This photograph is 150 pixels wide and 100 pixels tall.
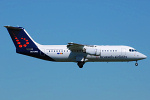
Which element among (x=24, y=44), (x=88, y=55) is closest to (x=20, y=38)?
(x=24, y=44)

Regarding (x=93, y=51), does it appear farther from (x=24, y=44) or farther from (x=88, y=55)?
(x=24, y=44)

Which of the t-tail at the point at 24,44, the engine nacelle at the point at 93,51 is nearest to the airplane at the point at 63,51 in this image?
the t-tail at the point at 24,44

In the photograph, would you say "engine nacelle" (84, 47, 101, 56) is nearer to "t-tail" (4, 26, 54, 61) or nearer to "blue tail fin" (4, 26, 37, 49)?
"t-tail" (4, 26, 54, 61)

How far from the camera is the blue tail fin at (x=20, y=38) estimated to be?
79.6 metres

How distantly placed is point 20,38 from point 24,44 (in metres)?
1.15

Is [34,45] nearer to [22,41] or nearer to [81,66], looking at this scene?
[22,41]

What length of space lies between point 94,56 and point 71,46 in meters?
4.00

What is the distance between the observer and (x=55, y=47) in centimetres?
8000

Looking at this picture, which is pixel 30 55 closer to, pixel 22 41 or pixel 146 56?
pixel 22 41

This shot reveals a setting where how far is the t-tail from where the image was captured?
7944cm

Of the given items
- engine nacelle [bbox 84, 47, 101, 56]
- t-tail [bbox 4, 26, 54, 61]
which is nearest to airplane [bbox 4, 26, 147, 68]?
t-tail [bbox 4, 26, 54, 61]

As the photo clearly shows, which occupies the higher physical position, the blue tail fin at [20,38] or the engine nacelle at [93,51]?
the blue tail fin at [20,38]

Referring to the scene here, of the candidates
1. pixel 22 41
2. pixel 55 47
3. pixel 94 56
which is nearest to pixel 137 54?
pixel 94 56

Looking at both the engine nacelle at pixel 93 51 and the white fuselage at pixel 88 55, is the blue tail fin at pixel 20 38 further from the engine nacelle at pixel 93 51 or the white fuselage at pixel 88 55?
the engine nacelle at pixel 93 51
